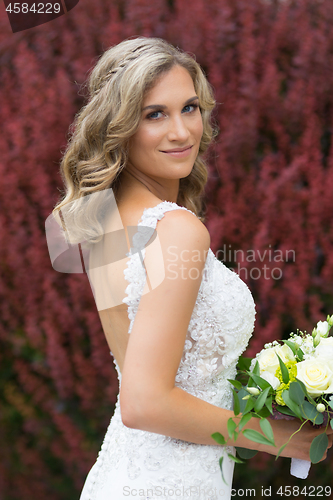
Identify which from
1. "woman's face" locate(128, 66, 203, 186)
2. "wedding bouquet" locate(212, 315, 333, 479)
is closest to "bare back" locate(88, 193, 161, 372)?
"woman's face" locate(128, 66, 203, 186)

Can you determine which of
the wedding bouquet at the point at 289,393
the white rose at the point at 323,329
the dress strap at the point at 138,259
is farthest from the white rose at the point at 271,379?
the dress strap at the point at 138,259

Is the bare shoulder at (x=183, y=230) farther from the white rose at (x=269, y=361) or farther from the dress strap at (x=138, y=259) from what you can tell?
the white rose at (x=269, y=361)

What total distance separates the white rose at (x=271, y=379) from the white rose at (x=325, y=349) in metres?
0.17

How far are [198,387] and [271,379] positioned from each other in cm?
26

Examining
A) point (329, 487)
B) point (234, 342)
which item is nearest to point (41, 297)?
point (234, 342)

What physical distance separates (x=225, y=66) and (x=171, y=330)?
212 cm

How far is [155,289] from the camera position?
1227 mm

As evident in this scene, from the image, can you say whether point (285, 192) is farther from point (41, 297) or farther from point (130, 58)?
point (41, 297)

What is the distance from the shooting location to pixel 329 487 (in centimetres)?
279

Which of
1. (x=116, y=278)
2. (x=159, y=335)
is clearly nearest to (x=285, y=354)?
(x=159, y=335)

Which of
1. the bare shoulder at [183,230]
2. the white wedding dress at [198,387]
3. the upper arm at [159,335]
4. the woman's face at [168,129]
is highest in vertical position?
the woman's face at [168,129]

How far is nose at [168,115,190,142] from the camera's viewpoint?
4.91ft

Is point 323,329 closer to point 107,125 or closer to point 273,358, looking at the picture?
point 273,358

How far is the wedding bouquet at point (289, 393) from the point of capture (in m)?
1.31
